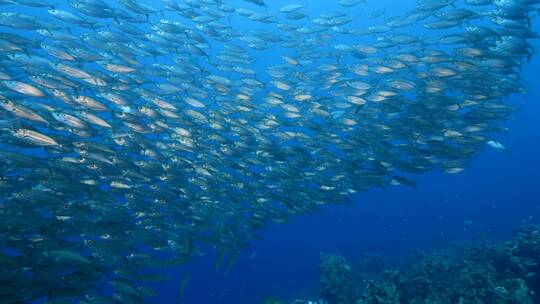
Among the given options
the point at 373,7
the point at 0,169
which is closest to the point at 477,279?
the point at 0,169

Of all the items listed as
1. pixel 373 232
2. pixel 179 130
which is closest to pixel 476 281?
pixel 179 130

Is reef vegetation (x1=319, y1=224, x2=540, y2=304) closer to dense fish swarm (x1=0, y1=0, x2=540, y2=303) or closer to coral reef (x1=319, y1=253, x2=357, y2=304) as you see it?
coral reef (x1=319, y1=253, x2=357, y2=304)

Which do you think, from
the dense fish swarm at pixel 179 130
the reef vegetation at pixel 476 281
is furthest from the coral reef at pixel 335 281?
the dense fish swarm at pixel 179 130

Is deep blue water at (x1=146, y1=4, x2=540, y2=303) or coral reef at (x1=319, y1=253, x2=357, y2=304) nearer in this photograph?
coral reef at (x1=319, y1=253, x2=357, y2=304)

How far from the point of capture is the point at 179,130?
32.6 ft

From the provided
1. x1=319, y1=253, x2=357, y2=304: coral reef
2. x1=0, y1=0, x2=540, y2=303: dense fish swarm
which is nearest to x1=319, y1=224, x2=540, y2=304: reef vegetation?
x1=319, y1=253, x2=357, y2=304: coral reef

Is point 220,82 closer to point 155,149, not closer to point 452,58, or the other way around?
point 155,149

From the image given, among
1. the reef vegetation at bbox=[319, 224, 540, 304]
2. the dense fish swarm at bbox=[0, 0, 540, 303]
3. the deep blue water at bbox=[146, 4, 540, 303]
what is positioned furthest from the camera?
the deep blue water at bbox=[146, 4, 540, 303]

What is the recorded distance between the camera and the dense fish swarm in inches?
283

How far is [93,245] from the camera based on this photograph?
770 centimetres

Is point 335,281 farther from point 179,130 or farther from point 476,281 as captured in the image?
point 179,130

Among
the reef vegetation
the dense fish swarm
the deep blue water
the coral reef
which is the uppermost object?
the dense fish swarm

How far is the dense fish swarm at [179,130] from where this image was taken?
719cm

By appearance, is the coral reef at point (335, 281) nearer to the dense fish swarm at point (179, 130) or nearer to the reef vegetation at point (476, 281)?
the reef vegetation at point (476, 281)
